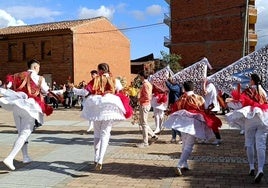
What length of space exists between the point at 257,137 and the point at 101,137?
2700mm

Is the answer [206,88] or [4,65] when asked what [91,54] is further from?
[206,88]

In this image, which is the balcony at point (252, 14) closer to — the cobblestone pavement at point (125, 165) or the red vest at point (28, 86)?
the cobblestone pavement at point (125, 165)

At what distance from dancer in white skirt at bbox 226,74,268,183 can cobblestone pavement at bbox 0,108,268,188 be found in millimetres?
513

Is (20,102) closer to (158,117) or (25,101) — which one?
(25,101)

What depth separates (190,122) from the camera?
24.4ft

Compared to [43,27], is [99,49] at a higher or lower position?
lower

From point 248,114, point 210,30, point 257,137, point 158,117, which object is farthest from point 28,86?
point 210,30

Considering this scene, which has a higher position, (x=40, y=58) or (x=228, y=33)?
(x=228, y=33)

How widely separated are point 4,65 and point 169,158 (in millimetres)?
37884

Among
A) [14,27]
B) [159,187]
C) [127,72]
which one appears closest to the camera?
[159,187]

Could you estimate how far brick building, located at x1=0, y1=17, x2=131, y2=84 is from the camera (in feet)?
133

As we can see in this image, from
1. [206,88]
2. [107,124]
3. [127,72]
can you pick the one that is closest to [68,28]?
[127,72]

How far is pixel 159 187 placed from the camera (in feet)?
22.1

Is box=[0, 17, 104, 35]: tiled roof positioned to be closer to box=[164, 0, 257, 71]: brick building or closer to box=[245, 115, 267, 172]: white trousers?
box=[164, 0, 257, 71]: brick building
